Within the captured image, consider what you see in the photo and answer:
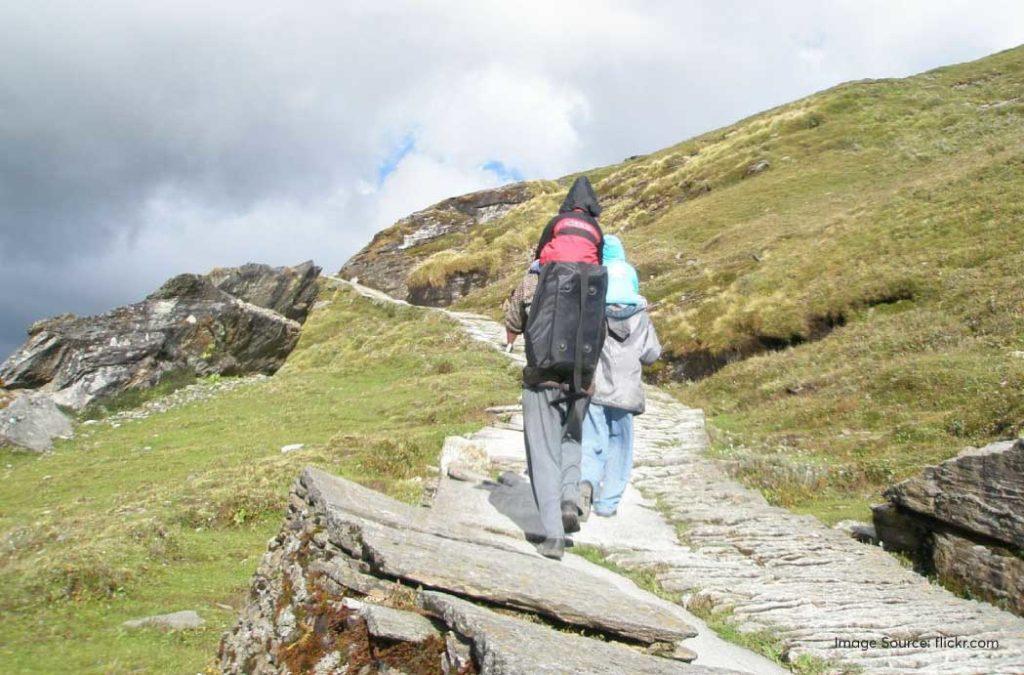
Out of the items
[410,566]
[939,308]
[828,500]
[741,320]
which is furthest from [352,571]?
[741,320]

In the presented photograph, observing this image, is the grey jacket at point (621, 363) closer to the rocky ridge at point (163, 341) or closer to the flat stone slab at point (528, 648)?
the flat stone slab at point (528, 648)

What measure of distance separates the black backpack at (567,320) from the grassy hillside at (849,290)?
5.69 meters

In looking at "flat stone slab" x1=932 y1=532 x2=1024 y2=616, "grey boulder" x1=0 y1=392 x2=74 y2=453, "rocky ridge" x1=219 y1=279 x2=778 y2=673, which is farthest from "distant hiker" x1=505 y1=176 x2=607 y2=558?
"grey boulder" x1=0 y1=392 x2=74 y2=453

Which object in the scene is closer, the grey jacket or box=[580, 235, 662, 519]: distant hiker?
box=[580, 235, 662, 519]: distant hiker

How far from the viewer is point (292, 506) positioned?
20.1 feet

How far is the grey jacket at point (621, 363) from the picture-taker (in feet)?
26.7

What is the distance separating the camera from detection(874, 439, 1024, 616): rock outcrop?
680 cm

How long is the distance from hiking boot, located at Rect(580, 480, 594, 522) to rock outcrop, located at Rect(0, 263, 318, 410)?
2087cm

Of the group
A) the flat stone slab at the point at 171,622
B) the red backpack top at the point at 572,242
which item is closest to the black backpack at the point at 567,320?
the red backpack top at the point at 572,242

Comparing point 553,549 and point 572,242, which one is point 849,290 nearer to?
point 572,242

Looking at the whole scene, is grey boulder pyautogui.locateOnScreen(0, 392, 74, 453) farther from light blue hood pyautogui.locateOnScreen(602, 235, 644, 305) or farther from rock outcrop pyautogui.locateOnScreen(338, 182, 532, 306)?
rock outcrop pyautogui.locateOnScreen(338, 182, 532, 306)

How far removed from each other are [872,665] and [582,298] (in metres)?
3.45

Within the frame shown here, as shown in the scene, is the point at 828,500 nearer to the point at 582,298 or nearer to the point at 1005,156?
the point at 582,298

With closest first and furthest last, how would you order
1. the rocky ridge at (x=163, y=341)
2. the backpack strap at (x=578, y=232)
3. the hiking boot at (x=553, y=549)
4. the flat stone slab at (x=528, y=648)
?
the flat stone slab at (x=528, y=648) → the hiking boot at (x=553, y=549) → the backpack strap at (x=578, y=232) → the rocky ridge at (x=163, y=341)
